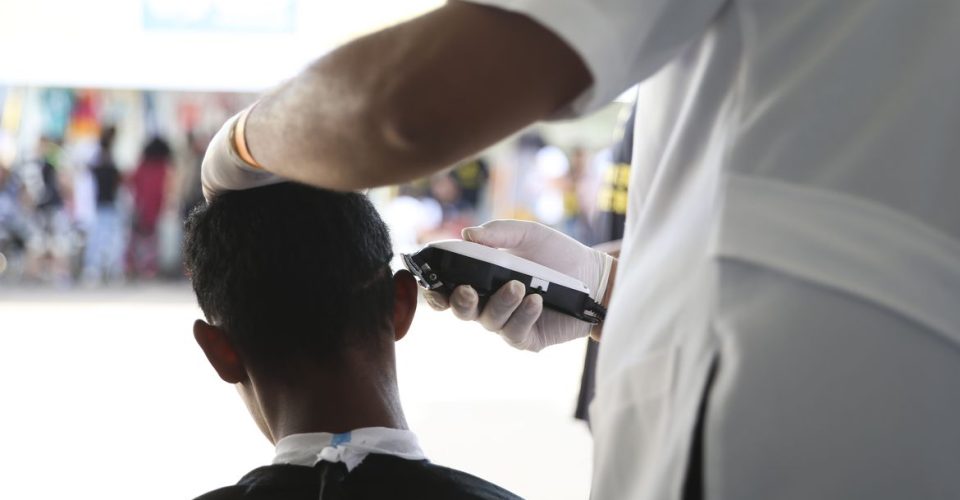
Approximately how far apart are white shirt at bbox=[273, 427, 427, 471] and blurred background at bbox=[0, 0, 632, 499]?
2.35 feet

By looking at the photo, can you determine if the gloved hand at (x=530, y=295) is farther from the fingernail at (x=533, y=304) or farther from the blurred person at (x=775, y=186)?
the blurred person at (x=775, y=186)

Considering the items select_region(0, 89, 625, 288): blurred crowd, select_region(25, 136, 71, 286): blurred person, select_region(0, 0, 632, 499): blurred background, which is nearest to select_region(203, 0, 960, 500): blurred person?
select_region(0, 0, 632, 499): blurred background

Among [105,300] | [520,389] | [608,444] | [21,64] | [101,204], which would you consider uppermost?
[21,64]

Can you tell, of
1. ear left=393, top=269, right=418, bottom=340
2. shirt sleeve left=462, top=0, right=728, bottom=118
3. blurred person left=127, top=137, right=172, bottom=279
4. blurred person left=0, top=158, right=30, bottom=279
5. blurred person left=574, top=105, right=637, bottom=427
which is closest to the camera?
shirt sleeve left=462, top=0, right=728, bottom=118

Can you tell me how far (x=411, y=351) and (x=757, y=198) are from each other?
5630mm

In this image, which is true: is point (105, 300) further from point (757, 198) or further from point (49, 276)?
point (757, 198)

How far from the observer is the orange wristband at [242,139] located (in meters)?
0.93

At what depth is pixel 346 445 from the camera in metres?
1.31

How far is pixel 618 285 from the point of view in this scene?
3.01 ft

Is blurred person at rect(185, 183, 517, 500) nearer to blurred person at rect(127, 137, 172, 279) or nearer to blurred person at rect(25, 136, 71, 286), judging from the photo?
blurred person at rect(127, 137, 172, 279)

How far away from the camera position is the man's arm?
743 mm

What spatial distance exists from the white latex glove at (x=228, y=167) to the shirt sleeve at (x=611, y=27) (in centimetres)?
37

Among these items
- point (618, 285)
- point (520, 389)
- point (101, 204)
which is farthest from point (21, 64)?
point (618, 285)

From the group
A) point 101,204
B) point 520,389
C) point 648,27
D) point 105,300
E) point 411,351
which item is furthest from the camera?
point 101,204
